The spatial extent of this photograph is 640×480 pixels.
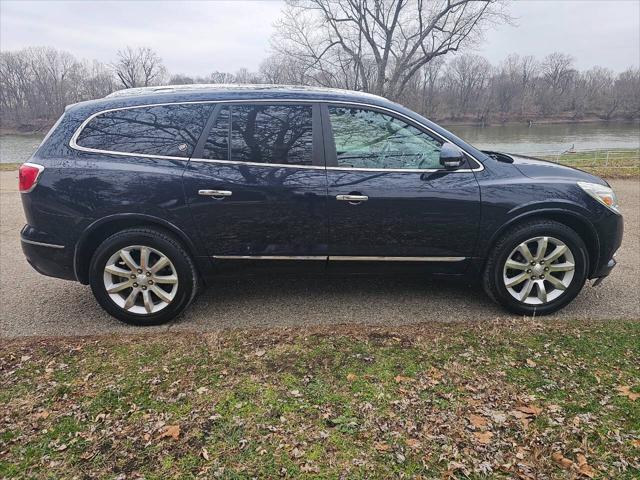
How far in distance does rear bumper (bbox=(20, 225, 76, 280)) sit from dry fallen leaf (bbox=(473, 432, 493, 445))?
315cm

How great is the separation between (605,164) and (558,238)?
14.0 meters

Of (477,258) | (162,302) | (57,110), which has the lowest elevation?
(162,302)

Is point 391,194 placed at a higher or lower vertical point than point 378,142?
lower

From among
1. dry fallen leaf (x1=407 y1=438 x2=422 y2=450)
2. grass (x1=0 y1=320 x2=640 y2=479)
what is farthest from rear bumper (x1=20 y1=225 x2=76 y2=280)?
dry fallen leaf (x1=407 y1=438 x2=422 y2=450)

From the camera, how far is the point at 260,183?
131 inches

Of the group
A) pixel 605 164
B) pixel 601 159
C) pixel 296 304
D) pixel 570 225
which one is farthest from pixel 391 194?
pixel 601 159

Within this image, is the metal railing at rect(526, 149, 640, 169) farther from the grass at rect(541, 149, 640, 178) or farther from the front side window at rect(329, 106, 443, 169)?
the front side window at rect(329, 106, 443, 169)

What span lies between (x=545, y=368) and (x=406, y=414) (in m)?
1.08

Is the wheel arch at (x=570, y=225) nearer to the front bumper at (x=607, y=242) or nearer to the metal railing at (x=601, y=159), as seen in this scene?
the front bumper at (x=607, y=242)

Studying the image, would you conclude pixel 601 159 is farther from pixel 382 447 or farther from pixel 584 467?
pixel 382 447

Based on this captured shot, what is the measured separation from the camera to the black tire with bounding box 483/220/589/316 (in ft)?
11.4

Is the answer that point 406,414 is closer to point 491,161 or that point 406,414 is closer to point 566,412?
point 566,412

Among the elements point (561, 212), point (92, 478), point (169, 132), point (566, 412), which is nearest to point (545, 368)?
point (566, 412)

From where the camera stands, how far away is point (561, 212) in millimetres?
3480
